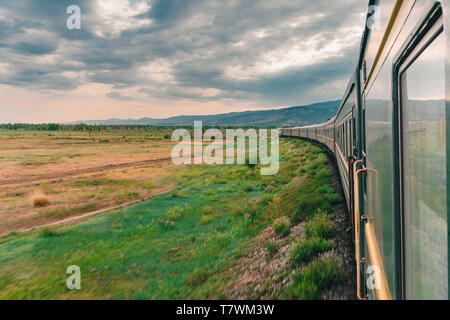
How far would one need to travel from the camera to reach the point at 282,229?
7461mm

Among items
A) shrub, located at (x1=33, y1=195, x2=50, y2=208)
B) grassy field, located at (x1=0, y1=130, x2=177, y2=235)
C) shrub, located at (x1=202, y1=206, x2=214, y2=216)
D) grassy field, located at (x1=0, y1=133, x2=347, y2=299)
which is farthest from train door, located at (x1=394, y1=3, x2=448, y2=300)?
shrub, located at (x1=33, y1=195, x2=50, y2=208)

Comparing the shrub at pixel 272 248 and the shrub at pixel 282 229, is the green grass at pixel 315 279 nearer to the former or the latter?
the shrub at pixel 272 248

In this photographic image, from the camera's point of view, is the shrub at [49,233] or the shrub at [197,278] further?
the shrub at [49,233]

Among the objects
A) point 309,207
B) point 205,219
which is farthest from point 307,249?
point 205,219

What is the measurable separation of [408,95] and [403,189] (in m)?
0.48

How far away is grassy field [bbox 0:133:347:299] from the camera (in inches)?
212

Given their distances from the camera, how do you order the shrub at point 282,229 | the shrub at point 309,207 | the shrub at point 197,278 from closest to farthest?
1. the shrub at point 197,278
2. the shrub at point 282,229
3. the shrub at point 309,207

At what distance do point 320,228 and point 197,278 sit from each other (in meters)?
2.82

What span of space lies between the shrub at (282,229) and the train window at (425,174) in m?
5.91

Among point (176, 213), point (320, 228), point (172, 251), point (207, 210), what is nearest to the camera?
point (320, 228)

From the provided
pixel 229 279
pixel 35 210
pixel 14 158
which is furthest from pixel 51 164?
pixel 229 279

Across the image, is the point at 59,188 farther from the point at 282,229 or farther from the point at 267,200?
the point at 282,229

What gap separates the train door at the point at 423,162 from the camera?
99 cm

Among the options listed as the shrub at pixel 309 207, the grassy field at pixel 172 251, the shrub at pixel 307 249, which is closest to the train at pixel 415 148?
the grassy field at pixel 172 251
